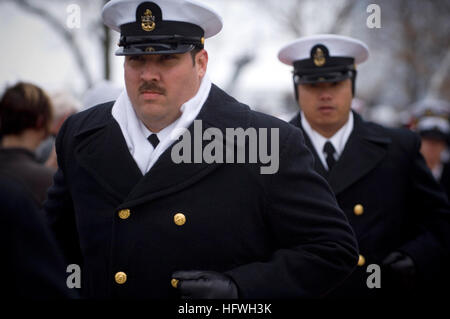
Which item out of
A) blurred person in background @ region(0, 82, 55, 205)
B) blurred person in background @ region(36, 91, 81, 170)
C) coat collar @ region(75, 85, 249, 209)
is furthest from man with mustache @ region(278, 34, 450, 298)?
blurred person in background @ region(36, 91, 81, 170)

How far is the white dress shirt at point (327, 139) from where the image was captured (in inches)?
155

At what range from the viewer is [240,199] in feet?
8.88

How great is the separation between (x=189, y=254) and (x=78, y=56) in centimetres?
1225

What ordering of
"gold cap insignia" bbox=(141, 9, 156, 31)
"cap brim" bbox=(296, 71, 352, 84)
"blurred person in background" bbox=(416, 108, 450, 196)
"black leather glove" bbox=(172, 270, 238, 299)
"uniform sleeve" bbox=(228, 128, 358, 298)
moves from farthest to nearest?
"blurred person in background" bbox=(416, 108, 450, 196) → "cap brim" bbox=(296, 71, 352, 84) → "gold cap insignia" bbox=(141, 9, 156, 31) → "uniform sleeve" bbox=(228, 128, 358, 298) → "black leather glove" bbox=(172, 270, 238, 299)

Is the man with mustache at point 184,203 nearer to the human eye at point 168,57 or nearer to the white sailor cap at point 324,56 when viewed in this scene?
the human eye at point 168,57

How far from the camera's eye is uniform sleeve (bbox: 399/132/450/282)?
387cm

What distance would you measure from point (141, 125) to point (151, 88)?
0.79 ft

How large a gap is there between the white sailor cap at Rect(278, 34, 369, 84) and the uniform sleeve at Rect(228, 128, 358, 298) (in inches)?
57.3

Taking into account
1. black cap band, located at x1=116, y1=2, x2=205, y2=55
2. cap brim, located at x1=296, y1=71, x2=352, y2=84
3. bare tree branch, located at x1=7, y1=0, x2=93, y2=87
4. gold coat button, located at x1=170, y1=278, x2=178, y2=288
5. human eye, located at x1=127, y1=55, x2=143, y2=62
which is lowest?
gold coat button, located at x1=170, y1=278, x2=178, y2=288

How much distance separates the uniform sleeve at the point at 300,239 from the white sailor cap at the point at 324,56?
146 centimetres

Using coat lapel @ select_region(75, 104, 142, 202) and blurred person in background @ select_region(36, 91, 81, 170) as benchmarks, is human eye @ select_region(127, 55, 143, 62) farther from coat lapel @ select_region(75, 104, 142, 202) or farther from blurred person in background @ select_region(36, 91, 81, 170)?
blurred person in background @ select_region(36, 91, 81, 170)

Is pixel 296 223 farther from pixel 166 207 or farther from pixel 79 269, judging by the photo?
pixel 79 269

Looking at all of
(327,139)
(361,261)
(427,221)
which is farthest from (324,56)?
(361,261)

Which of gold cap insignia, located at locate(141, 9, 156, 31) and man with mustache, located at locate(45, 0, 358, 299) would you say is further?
gold cap insignia, located at locate(141, 9, 156, 31)
